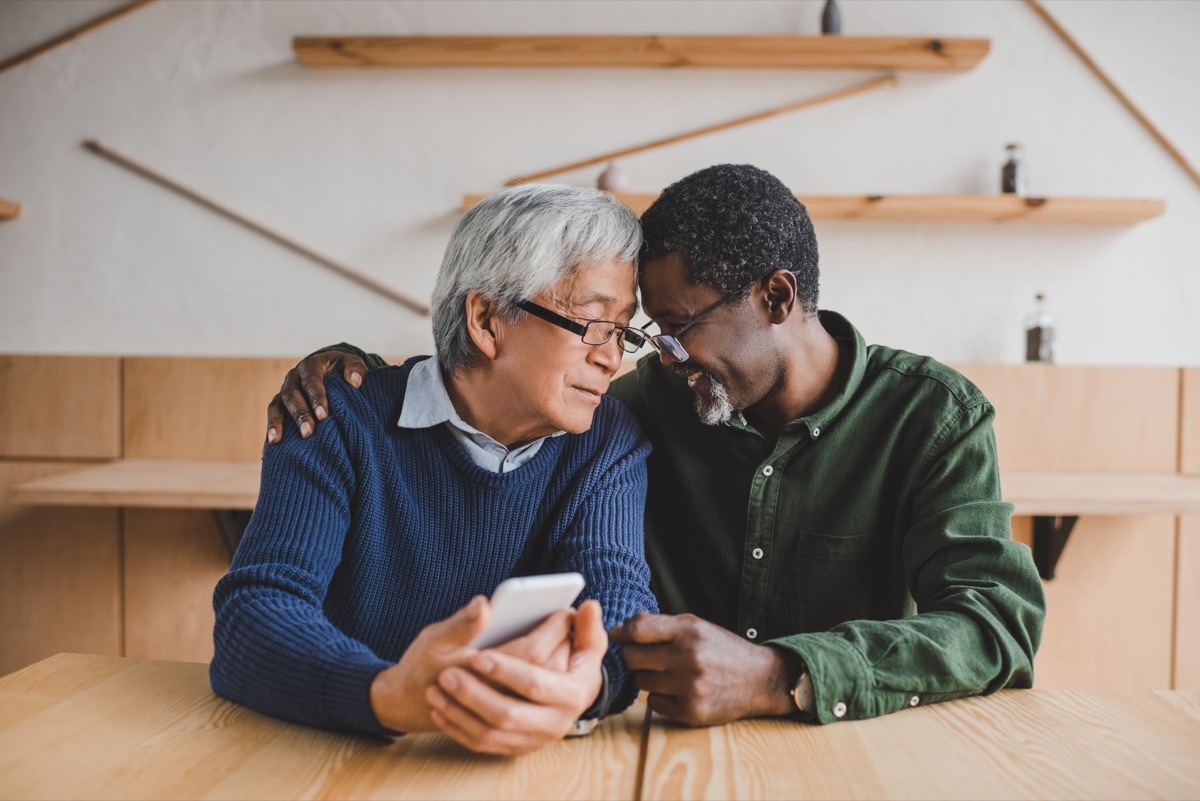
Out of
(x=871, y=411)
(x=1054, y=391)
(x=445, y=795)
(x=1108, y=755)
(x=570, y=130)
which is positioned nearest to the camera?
(x=445, y=795)

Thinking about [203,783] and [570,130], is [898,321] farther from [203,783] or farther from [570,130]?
[203,783]

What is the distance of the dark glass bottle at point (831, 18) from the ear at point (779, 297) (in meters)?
1.84

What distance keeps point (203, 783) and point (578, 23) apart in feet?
9.39

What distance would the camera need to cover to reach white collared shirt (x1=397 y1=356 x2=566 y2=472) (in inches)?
53.4

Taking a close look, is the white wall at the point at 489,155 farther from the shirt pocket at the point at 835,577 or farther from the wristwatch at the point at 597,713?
the wristwatch at the point at 597,713

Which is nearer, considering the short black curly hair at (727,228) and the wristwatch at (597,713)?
the wristwatch at (597,713)

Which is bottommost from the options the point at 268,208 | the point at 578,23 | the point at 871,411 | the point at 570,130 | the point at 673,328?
the point at 871,411

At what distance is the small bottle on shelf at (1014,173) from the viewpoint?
9.64 ft

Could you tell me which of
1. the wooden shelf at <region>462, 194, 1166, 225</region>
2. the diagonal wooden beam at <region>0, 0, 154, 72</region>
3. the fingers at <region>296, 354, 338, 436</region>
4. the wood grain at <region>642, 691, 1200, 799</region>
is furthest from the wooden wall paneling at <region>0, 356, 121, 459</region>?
the wood grain at <region>642, 691, 1200, 799</region>

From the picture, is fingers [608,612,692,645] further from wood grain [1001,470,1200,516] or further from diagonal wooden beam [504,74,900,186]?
diagonal wooden beam [504,74,900,186]

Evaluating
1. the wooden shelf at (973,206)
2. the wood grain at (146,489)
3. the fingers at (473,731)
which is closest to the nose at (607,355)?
the fingers at (473,731)

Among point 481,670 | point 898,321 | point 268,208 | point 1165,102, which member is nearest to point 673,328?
point 481,670

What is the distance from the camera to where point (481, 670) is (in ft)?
2.76

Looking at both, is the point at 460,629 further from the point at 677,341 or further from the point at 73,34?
the point at 73,34
